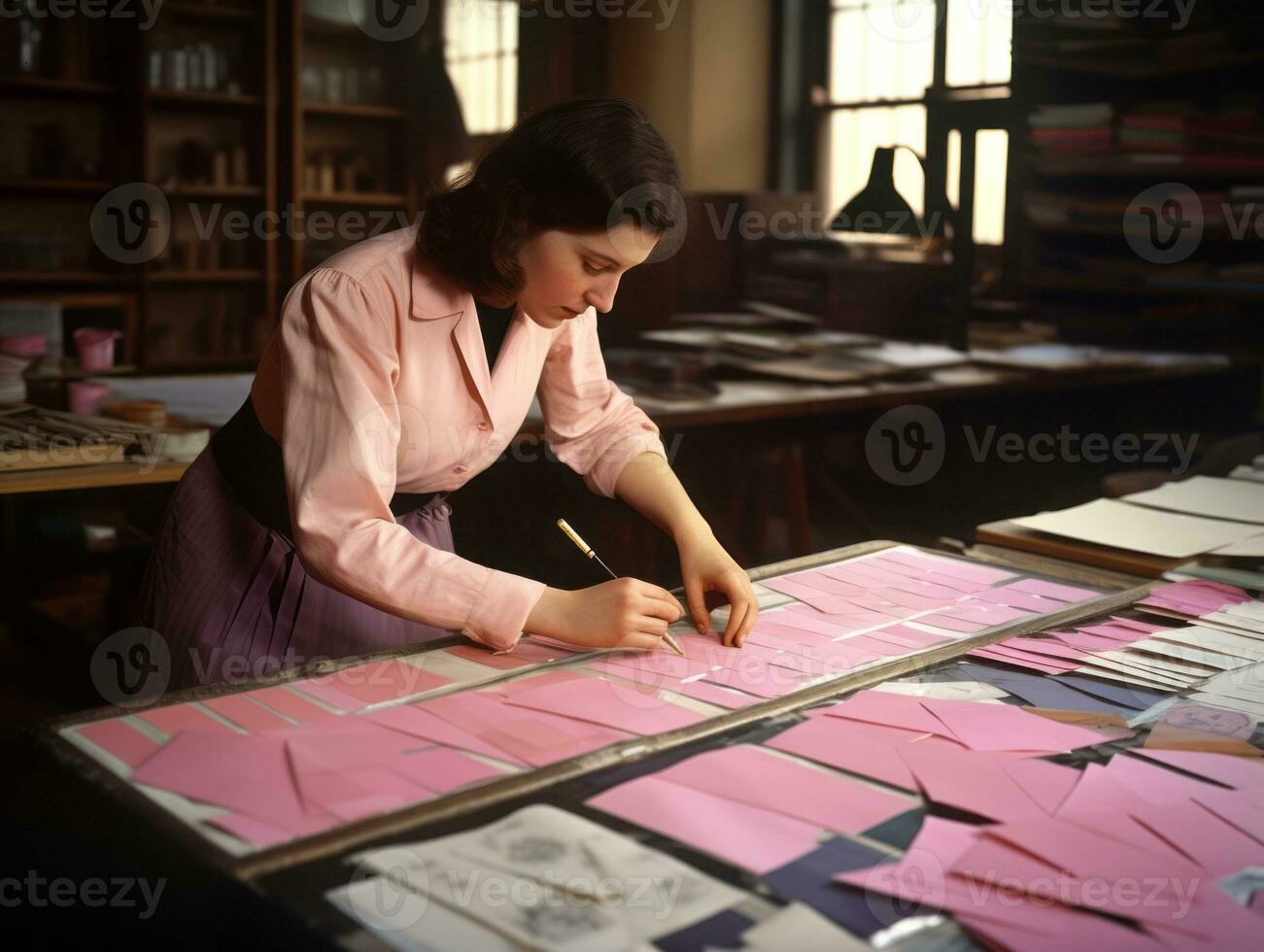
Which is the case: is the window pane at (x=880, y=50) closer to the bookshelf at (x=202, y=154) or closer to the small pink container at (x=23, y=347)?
the bookshelf at (x=202, y=154)

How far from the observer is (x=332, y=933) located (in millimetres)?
774

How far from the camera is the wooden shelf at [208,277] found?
6000 millimetres

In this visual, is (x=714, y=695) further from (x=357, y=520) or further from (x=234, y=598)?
(x=234, y=598)

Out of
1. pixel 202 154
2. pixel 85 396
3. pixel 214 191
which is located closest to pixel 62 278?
pixel 214 191

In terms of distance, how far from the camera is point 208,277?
611 centimetres

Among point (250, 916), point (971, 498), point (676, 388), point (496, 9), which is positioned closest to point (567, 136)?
point (250, 916)

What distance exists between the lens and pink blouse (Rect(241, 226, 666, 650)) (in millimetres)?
1306

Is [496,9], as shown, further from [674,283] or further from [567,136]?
[567,136]

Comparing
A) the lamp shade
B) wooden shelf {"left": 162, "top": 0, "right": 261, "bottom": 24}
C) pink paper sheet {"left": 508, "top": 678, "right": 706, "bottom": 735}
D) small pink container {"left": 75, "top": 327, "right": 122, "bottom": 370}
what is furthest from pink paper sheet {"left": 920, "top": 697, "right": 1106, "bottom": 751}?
wooden shelf {"left": 162, "top": 0, "right": 261, "bottom": 24}

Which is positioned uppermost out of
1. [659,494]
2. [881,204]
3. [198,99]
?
[198,99]

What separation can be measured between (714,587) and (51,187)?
5091 millimetres

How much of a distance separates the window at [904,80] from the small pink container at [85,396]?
11.6 ft

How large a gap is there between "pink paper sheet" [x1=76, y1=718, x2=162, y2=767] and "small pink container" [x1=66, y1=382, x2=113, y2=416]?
2.04m

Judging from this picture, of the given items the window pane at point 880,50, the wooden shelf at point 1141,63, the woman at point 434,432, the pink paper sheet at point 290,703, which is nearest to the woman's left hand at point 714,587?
the woman at point 434,432
